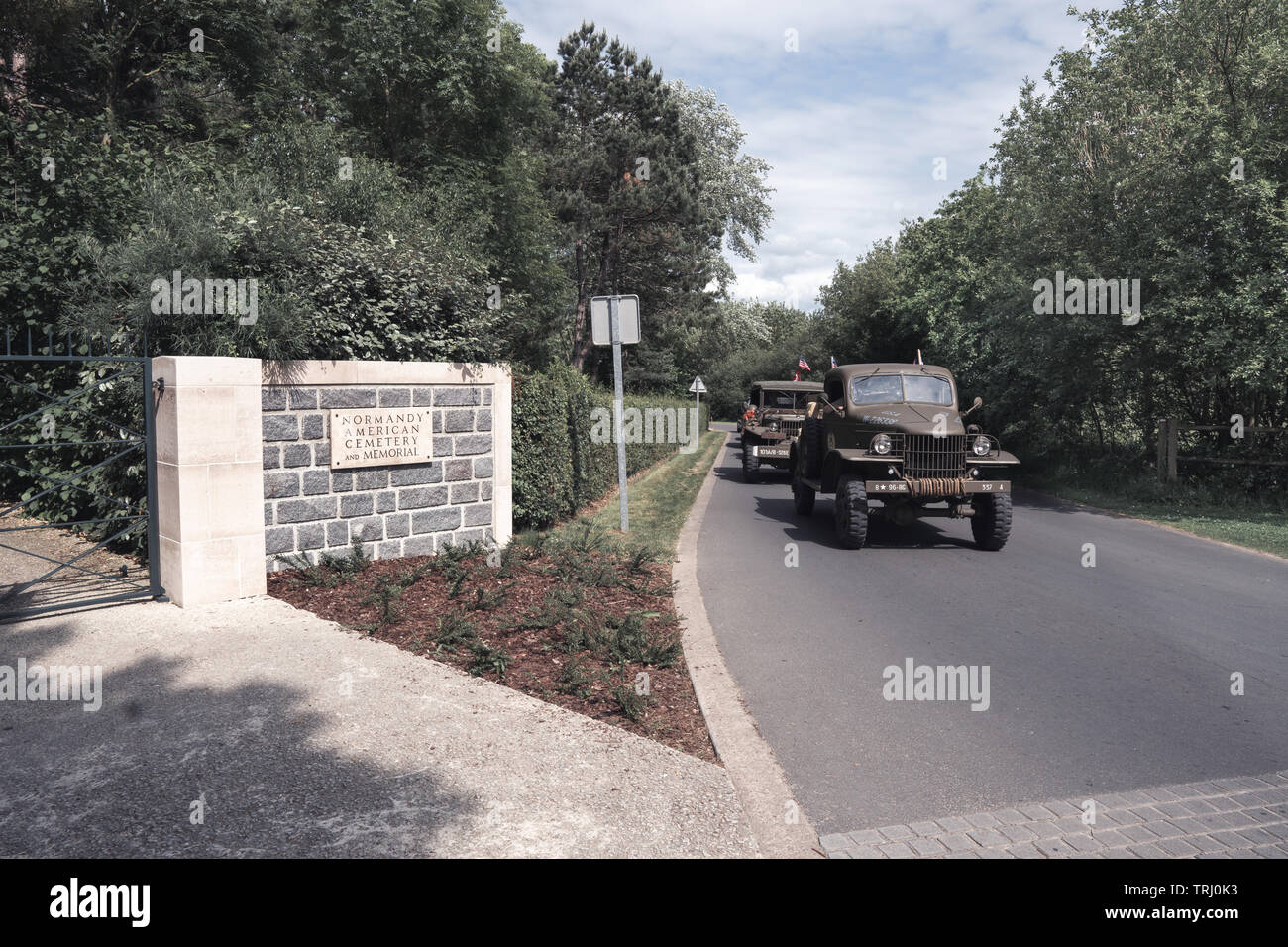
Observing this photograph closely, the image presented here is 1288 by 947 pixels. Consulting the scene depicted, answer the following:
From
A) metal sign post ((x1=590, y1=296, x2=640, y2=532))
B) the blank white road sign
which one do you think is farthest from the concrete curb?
the blank white road sign

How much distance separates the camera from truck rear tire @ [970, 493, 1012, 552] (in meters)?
10.3

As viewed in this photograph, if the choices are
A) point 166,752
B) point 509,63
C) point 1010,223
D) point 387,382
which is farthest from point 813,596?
point 509,63

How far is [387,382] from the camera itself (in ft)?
24.9

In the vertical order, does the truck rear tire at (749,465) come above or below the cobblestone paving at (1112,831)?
above

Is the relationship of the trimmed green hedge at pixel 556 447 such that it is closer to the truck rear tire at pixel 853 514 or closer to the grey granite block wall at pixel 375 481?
the grey granite block wall at pixel 375 481

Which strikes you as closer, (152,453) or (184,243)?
(152,453)

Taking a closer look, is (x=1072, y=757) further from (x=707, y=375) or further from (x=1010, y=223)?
(x=707, y=375)

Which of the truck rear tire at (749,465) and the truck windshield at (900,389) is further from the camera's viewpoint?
the truck rear tire at (749,465)

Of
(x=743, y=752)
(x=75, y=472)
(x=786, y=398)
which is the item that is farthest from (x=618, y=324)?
(x=786, y=398)

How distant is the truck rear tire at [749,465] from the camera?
19562 millimetres

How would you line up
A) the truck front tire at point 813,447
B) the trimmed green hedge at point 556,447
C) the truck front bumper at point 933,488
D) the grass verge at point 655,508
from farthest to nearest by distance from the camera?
the truck front tire at point 813,447 → the grass verge at point 655,508 → the truck front bumper at point 933,488 → the trimmed green hedge at point 556,447

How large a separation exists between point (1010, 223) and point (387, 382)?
1699 cm

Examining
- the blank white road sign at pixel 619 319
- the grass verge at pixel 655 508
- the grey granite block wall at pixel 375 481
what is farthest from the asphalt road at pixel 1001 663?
the blank white road sign at pixel 619 319

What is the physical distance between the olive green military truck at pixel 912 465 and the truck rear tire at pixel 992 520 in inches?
0.5
